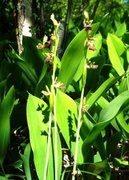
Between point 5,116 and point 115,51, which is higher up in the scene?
point 115,51

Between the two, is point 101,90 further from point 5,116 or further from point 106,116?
point 5,116

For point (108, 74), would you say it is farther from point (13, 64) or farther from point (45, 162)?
point (45, 162)

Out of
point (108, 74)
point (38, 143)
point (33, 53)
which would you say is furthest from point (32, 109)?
point (108, 74)

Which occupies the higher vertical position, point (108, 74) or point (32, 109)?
point (108, 74)

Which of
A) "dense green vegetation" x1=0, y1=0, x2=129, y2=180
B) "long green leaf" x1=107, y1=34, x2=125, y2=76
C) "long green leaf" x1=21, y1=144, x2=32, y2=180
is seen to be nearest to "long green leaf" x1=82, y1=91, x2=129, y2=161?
"dense green vegetation" x1=0, y1=0, x2=129, y2=180

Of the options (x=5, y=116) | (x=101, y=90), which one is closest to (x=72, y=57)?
(x=101, y=90)

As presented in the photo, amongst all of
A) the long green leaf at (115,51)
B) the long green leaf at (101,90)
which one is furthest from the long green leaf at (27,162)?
the long green leaf at (115,51)

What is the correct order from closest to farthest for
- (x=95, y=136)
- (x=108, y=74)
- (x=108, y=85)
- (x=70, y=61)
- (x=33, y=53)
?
(x=95, y=136)
(x=108, y=85)
(x=70, y=61)
(x=33, y=53)
(x=108, y=74)
